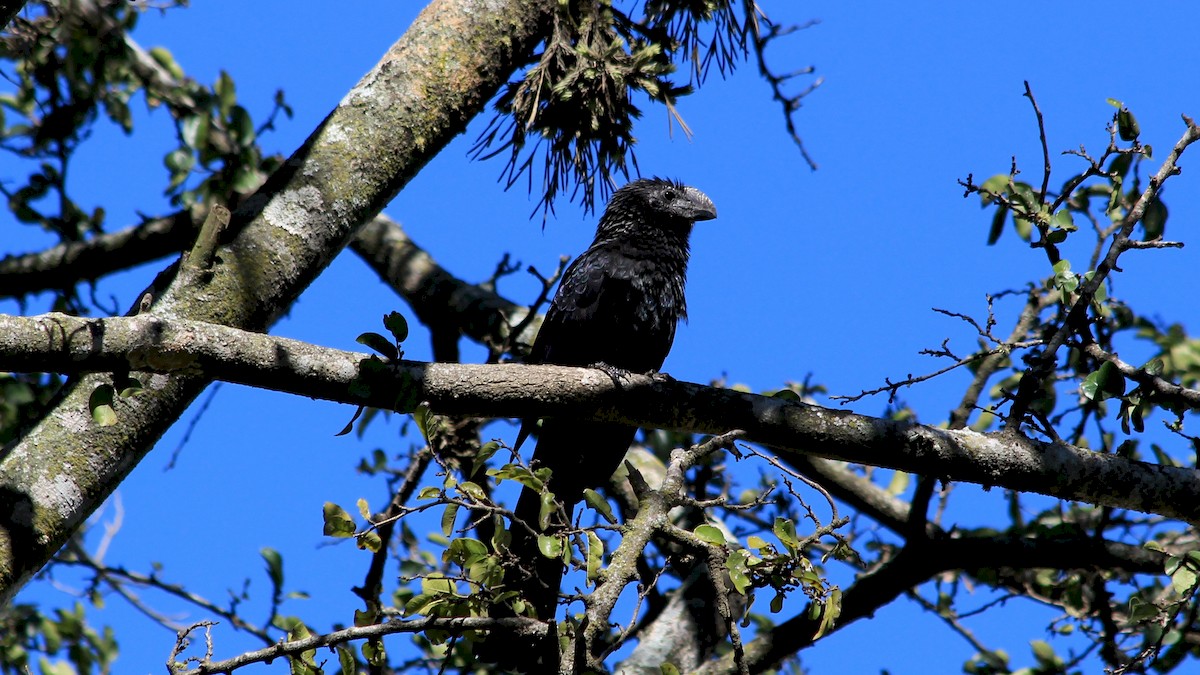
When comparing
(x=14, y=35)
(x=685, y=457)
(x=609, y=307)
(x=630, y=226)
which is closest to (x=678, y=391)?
(x=685, y=457)

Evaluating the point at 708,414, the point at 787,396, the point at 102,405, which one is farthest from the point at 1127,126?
the point at 102,405

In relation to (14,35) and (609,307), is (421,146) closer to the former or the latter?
(609,307)

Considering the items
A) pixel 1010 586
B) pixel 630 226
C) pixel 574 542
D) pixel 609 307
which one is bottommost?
pixel 574 542

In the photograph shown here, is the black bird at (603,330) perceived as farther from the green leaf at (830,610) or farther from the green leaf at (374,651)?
the green leaf at (830,610)

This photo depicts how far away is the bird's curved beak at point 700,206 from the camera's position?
520 cm

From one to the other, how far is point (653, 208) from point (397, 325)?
2.44 meters

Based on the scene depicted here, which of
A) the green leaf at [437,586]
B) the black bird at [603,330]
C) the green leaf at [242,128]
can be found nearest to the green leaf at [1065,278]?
the black bird at [603,330]

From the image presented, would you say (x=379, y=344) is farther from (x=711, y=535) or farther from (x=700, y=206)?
(x=700, y=206)

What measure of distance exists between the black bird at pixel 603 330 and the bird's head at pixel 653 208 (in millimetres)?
143

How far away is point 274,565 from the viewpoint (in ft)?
14.7

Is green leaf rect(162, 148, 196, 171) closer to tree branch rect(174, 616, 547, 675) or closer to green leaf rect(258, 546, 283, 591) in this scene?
green leaf rect(258, 546, 283, 591)

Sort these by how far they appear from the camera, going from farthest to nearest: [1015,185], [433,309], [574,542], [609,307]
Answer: [433,309] < [609,307] < [1015,185] < [574,542]

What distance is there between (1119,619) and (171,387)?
407 cm

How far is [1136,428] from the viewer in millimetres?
3398
